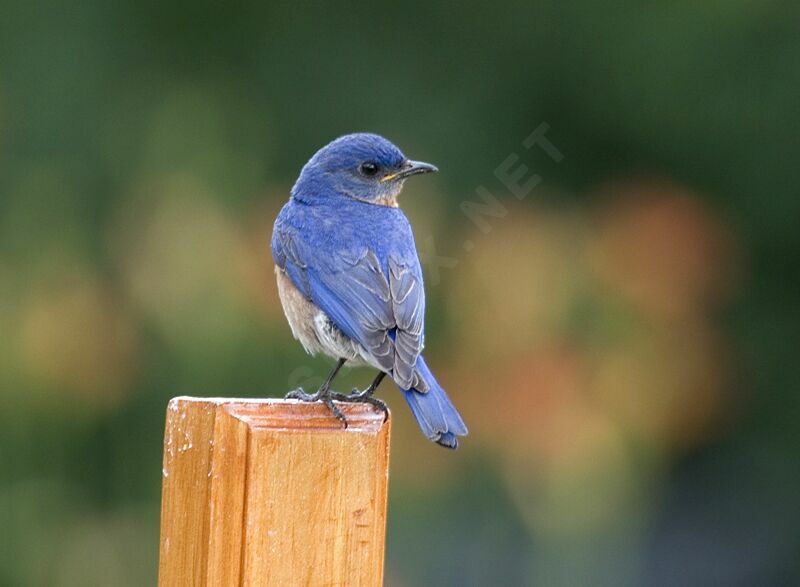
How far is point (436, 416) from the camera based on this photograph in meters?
3.36

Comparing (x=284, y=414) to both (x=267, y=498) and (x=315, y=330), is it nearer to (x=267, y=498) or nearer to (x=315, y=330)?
(x=267, y=498)

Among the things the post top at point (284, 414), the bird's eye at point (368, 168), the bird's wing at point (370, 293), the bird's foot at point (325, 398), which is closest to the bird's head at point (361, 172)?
the bird's eye at point (368, 168)

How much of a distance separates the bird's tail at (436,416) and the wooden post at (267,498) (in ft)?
2.51

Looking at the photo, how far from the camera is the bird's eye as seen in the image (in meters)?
4.66

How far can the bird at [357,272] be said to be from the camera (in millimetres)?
3744

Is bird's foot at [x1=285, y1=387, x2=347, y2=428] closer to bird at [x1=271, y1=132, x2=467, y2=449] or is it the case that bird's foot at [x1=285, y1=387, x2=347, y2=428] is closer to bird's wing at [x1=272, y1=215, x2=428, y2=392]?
bird at [x1=271, y1=132, x2=467, y2=449]

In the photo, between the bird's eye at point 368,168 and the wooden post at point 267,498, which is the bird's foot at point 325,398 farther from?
the bird's eye at point 368,168

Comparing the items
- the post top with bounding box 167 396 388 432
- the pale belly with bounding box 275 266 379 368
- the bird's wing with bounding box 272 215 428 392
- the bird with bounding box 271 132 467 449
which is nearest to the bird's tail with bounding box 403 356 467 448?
the bird with bounding box 271 132 467 449

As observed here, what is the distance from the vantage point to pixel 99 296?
22.1ft

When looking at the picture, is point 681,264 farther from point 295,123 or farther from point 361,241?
point 361,241

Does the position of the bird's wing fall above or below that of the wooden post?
above

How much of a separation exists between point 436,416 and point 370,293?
75cm

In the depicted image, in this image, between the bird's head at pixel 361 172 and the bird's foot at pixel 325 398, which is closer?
the bird's foot at pixel 325 398

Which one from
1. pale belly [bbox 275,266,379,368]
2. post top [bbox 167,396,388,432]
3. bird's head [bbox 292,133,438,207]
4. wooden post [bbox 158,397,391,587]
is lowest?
wooden post [bbox 158,397,391,587]
